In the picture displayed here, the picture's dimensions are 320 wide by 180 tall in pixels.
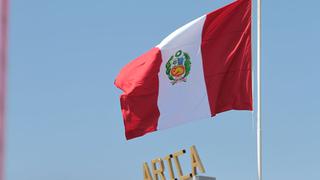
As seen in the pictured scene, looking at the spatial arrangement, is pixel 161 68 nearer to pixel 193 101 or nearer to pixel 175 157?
pixel 193 101

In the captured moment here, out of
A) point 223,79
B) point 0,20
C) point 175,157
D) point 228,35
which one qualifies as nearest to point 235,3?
point 228,35

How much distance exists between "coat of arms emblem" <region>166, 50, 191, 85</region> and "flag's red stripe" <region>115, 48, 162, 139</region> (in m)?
0.42

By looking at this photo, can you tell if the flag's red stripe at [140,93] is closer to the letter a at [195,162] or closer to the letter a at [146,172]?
the letter a at [195,162]

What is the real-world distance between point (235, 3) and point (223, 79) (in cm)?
279

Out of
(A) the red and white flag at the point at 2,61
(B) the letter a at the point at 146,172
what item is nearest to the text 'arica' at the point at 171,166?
(B) the letter a at the point at 146,172

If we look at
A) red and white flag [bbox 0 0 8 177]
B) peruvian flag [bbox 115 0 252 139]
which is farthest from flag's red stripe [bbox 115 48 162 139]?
red and white flag [bbox 0 0 8 177]

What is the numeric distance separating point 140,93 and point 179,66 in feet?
5.72

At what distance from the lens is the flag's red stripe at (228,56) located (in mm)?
22109

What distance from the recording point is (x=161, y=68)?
22875mm

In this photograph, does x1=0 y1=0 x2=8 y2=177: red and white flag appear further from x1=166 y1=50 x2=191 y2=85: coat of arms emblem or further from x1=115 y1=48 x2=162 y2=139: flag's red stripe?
x1=166 y1=50 x2=191 y2=85: coat of arms emblem

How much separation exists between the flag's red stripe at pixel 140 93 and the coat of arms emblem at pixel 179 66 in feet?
1.37

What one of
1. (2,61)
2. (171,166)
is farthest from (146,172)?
(2,61)

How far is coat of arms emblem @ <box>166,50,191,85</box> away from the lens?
2288cm

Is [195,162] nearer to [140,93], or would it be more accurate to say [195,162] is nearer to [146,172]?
[146,172]
